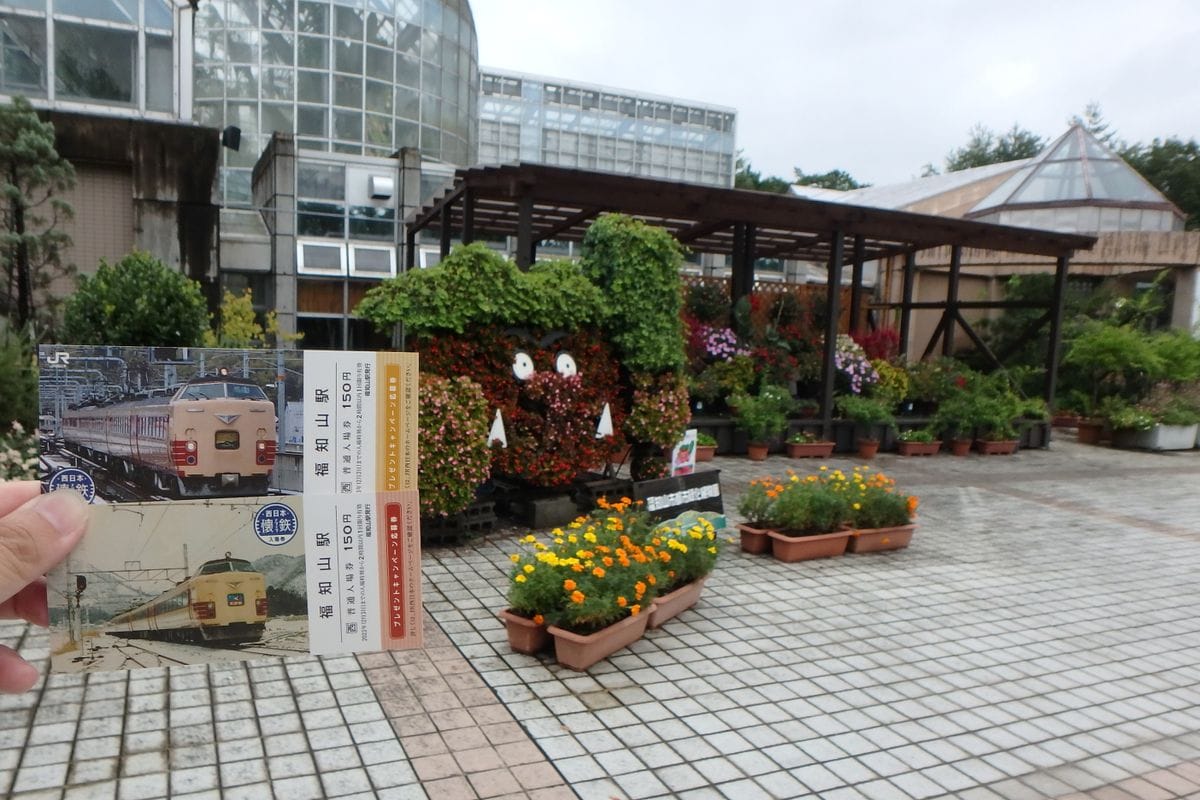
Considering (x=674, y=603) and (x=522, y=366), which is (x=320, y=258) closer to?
(x=522, y=366)

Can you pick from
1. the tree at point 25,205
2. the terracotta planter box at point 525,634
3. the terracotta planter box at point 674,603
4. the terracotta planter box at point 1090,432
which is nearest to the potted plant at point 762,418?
the terracotta planter box at point 674,603

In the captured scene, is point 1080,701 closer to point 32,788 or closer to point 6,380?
point 32,788

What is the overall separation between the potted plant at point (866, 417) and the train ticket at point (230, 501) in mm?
10898

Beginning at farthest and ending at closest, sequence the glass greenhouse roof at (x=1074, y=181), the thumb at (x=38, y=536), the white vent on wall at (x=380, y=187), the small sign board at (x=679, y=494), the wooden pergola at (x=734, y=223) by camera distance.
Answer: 1. the glass greenhouse roof at (x=1074, y=181)
2. the white vent on wall at (x=380, y=187)
3. the wooden pergola at (x=734, y=223)
4. the small sign board at (x=679, y=494)
5. the thumb at (x=38, y=536)

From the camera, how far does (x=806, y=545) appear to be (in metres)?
6.11

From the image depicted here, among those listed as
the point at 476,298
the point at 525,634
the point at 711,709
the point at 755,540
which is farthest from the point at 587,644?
the point at 476,298

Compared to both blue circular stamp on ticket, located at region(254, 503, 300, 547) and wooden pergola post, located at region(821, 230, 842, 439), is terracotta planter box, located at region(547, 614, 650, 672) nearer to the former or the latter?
blue circular stamp on ticket, located at region(254, 503, 300, 547)

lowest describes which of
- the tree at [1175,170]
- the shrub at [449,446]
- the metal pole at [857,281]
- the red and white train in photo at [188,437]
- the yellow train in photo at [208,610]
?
the shrub at [449,446]

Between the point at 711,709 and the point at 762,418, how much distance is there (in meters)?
7.42

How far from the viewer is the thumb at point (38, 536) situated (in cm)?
114

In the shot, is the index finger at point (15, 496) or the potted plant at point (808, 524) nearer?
the index finger at point (15, 496)

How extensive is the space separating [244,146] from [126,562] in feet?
69.5

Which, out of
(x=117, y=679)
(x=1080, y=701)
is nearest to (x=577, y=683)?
(x=117, y=679)

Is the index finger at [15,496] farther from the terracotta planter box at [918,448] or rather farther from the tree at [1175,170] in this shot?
the tree at [1175,170]
